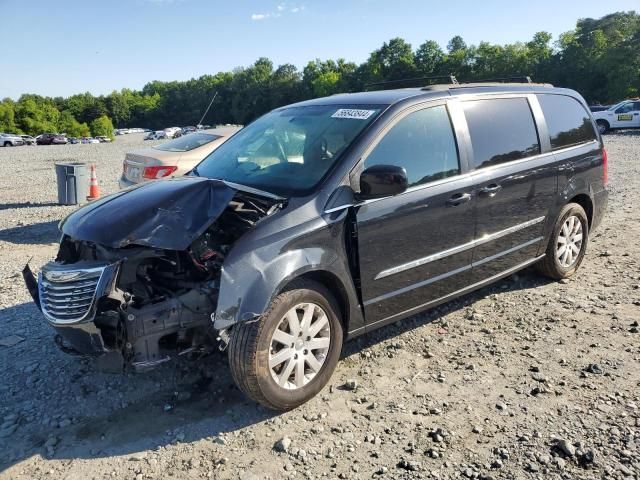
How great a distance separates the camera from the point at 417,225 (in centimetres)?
390

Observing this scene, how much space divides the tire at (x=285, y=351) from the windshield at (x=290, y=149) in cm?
74

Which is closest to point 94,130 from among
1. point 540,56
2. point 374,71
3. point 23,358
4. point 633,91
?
point 374,71

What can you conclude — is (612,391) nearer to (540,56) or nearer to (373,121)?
(373,121)

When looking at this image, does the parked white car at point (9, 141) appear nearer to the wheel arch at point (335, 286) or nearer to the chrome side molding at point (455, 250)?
the chrome side molding at point (455, 250)

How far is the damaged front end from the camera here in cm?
312

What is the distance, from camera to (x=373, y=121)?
3.83 meters

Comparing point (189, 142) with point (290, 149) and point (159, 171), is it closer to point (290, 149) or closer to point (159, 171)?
point (159, 171)

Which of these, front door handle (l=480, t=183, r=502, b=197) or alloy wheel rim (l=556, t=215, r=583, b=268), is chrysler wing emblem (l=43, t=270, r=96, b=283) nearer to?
front door handle (l=480, t=183, r=502, b=197)

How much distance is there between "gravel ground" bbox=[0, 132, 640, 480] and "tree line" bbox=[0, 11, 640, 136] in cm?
1290

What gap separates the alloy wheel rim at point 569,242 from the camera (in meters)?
5.38

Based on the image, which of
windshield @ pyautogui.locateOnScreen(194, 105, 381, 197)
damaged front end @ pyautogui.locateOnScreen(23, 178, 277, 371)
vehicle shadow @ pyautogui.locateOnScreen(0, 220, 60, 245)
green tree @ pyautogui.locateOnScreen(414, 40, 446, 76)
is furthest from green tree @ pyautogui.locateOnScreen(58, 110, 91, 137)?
damaged front end @ pyautogui.locateOnScreen(23, 178, 277, 371)

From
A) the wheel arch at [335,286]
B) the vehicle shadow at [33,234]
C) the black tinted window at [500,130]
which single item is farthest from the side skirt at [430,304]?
the vehicle shadow at [33,234]

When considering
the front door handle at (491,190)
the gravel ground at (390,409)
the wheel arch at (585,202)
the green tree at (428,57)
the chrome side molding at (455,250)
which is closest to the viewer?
the gravel ground at (390,409)

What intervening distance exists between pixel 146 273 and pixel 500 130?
10.2ft
